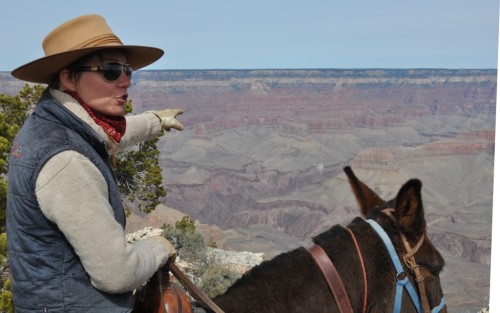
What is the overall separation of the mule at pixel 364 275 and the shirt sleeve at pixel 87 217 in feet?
2.08

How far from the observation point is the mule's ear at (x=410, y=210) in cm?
255

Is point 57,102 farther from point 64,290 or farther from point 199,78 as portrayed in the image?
point 199,78

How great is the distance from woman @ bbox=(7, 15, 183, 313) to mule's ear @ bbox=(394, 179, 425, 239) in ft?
3.39

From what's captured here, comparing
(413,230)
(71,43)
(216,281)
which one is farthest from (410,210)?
(216,281)

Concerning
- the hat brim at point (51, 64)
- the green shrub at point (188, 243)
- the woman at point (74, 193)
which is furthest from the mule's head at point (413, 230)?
the green shrub at point (188, 243)

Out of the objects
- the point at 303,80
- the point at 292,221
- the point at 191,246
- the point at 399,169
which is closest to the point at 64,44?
the point at 191,246

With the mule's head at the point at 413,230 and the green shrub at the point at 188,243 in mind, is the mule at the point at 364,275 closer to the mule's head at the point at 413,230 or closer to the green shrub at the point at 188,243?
the mule's head at the point at 413,230

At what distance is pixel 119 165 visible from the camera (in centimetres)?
2025

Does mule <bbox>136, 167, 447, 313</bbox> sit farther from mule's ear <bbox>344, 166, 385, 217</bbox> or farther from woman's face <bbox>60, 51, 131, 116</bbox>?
woman's face <bbox>60, 51, 131, 116</bbox>

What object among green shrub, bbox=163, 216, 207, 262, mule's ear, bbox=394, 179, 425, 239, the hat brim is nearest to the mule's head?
mule's ear, bbox=394, 179, 425, 239

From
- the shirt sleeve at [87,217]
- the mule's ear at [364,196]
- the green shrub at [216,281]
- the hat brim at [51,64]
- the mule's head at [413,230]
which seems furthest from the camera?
the green shrub at [216,281]

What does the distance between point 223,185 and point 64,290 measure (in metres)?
134

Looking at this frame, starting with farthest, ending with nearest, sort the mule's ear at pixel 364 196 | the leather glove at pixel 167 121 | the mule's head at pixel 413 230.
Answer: the leather glove at pixel 167 121 → the mule's ear at pixel 364 196 → the mule's head at pixel 413 230

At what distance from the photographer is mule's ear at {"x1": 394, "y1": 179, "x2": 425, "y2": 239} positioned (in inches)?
100
